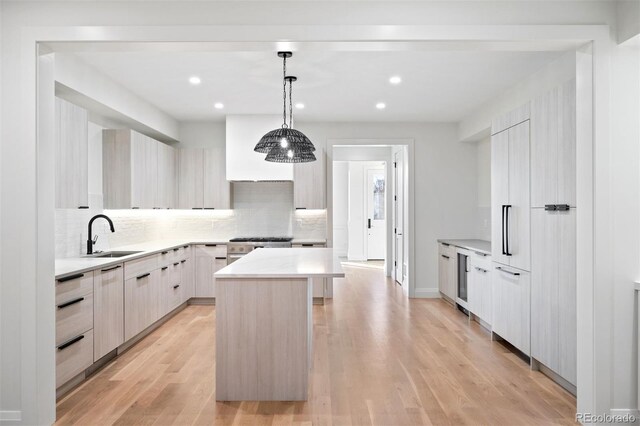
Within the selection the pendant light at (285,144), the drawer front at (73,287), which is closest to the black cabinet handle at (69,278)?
the drawer front at (73,287)

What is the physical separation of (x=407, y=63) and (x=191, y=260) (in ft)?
12.8

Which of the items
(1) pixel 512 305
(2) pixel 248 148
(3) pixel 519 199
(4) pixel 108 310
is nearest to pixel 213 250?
(2) pixel 248 148

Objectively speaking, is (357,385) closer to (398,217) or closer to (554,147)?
(554,147)

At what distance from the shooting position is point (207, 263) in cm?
609

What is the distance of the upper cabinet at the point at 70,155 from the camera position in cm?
341

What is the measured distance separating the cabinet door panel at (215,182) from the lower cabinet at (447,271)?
10.7 feet

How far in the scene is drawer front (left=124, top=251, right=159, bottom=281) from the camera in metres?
4.09

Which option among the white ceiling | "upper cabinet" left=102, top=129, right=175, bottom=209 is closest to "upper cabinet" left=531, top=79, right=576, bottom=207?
the white ceiling

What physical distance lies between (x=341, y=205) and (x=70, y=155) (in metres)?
8.16

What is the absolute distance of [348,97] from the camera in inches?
205

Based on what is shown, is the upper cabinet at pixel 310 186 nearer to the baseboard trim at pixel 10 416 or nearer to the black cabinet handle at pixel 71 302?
the black cabinet handle at pixel 71 302

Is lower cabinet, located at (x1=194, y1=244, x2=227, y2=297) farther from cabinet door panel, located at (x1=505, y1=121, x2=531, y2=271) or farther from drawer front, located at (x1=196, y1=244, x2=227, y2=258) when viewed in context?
cabinet door panel, located at (x1=505, y1=121, x2=531, y2=271)

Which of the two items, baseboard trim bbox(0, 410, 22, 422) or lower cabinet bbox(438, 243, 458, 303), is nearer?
baseboard trim bbox(0, 410, 22, 422)

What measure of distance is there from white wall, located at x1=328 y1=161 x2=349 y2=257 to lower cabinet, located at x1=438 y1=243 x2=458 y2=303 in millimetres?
4906
